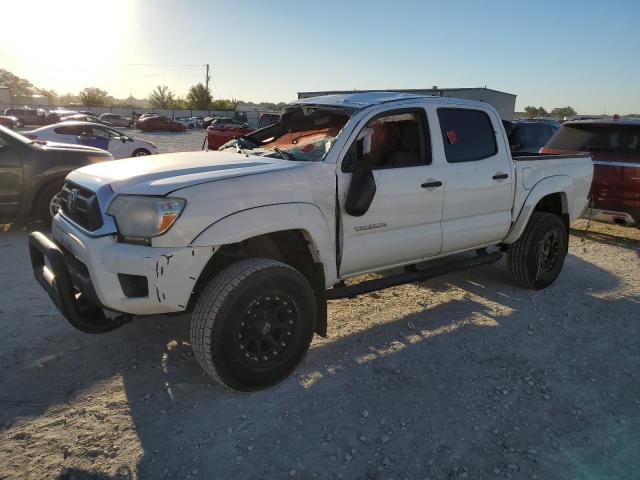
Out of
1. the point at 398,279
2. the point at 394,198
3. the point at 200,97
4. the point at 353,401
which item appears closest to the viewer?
the point at 353,401

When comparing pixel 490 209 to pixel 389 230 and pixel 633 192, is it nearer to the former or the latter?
pixel 389 230

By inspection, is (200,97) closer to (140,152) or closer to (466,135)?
(140,152)

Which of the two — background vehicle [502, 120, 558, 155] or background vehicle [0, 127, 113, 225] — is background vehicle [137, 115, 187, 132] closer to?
background vehicle [502, 120, 558, 155]

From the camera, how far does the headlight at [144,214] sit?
2.81 meters

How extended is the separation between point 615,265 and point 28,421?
6550 mm

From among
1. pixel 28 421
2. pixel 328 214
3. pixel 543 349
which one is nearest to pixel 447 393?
pixel 543 349

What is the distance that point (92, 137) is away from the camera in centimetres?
1311

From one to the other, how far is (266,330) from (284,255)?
0.65 metres

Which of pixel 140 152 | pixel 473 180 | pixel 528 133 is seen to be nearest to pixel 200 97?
pixel 140 152

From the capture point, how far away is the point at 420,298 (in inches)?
198

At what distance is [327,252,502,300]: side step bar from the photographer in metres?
3.82

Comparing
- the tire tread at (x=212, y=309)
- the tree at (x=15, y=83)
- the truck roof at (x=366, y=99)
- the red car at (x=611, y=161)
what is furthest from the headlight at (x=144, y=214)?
the tree at (x=15, y=83)

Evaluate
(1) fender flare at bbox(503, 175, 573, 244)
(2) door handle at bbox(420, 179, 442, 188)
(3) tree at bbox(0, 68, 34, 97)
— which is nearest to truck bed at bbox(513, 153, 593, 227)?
(1) fender flare at bbox(503, 175, 573, 244)

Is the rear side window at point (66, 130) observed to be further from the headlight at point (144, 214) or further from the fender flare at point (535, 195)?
the fender flare at point (535, 195)
